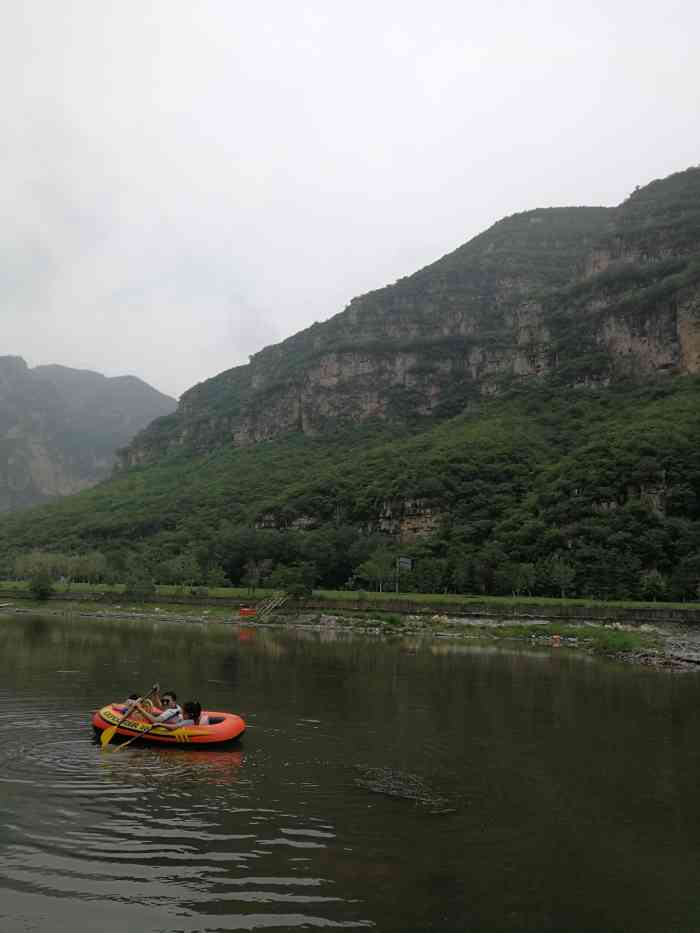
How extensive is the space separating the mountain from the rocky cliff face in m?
0.48

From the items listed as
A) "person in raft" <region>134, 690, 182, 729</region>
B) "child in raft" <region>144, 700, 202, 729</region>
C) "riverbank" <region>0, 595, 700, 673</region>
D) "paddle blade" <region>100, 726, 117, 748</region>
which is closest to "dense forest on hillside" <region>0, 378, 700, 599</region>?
"riverbank" <region>0, 595, 700, 673</region>

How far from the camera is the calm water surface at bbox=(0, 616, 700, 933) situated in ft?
27.0

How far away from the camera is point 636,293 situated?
120 m

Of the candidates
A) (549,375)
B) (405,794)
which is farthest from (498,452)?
(405,794)

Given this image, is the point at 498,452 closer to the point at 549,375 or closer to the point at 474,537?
the point at 474,537

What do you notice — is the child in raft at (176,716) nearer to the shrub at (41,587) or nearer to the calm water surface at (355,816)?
the calm water surface at (355,816)

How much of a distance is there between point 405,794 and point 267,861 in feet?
13.4

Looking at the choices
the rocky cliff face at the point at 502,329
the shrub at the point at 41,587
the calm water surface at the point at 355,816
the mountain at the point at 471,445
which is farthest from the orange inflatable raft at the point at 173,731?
the rocky cliff face at the point at 502,329

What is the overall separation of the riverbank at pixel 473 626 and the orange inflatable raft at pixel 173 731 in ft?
81.9

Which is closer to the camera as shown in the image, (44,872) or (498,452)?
(44,872)

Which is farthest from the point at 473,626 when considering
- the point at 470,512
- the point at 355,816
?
the point at 355,816

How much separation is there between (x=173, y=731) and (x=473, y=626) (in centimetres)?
3605

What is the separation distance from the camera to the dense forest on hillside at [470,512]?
67312 mm

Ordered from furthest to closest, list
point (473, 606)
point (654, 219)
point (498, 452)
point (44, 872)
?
point (654, 219), point (498, 452), point (473, 606), point (44, 872)
